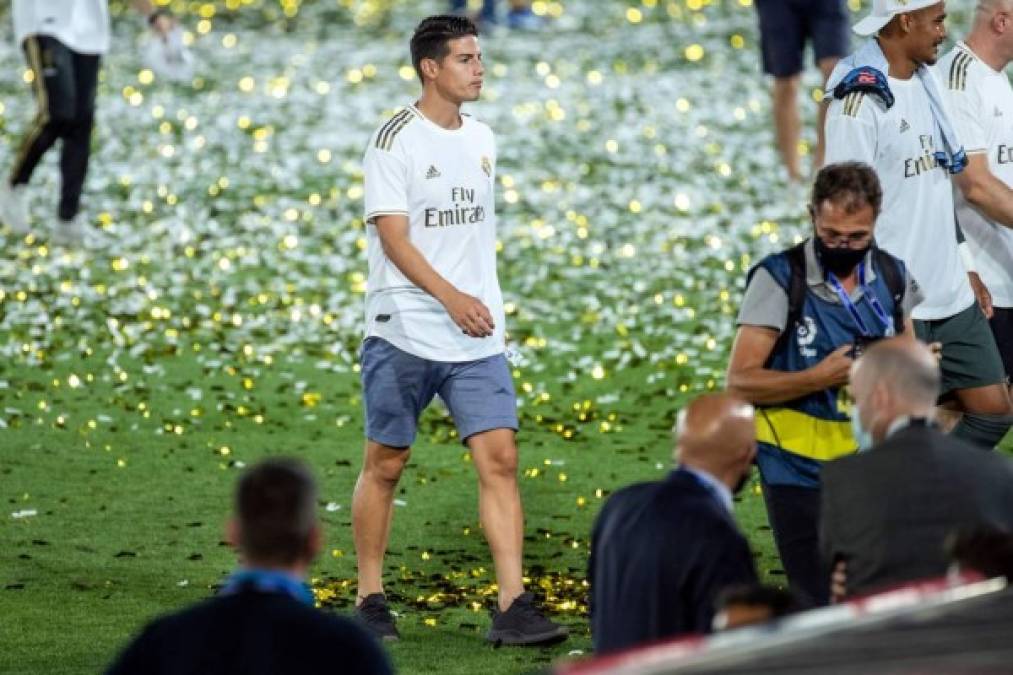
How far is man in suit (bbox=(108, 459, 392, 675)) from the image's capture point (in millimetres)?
4230

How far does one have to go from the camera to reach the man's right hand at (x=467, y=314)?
775 cm

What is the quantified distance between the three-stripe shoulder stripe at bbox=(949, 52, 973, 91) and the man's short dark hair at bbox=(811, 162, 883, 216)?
6.96 ft

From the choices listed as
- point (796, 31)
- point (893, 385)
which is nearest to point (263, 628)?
point (893, 385)

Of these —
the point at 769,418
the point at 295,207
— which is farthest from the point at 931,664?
the point at 295,207

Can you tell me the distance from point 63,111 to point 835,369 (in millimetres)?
9108

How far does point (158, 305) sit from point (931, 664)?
10596mm

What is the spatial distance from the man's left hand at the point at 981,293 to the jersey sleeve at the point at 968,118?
1.48 ft

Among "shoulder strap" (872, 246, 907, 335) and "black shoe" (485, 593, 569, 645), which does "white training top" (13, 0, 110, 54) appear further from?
"shoulder strap" (872, 246, 907, 335)

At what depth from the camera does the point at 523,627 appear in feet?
25.4

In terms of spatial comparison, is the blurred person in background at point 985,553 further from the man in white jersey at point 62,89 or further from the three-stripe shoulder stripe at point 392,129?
the man in white jersey at point 62,89

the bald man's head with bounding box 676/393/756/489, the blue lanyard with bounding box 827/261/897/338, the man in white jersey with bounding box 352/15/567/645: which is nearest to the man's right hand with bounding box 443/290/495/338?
the man in white jersey with bounding box 352/15/567/645

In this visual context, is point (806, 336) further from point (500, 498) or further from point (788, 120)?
point (788, 120)

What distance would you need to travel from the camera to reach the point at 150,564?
8.84m

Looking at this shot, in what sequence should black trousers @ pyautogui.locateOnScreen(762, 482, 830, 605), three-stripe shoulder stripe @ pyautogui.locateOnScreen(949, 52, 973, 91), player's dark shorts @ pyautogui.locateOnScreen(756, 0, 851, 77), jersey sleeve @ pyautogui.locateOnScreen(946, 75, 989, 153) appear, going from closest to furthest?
black trousers @ pyautogui.locateOnScreen(762, 482, 830, 605) → jersey sleeve @ pyautogui.locateOnScreen(946, 75, 989, 153) → three-stripe shoulder stripe @ pyautogui.locateOnScreen(949, 52, 973, 91) → player's dark shorts @ pyautogui.locateOnScreen(756, 0, 851, 77)
